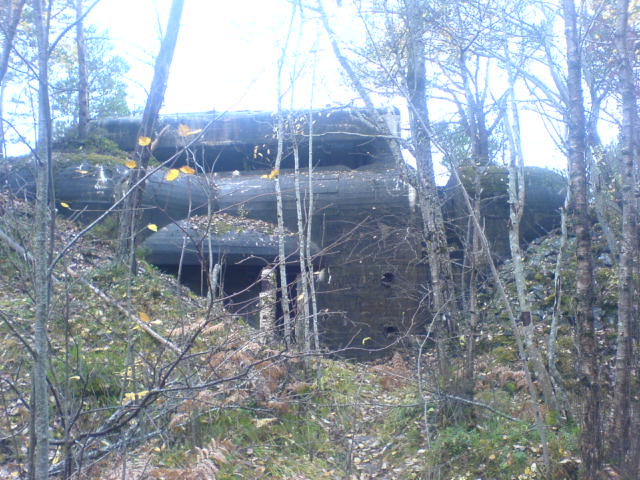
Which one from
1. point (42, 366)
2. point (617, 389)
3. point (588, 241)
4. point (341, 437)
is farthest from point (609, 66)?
point (42, 366)

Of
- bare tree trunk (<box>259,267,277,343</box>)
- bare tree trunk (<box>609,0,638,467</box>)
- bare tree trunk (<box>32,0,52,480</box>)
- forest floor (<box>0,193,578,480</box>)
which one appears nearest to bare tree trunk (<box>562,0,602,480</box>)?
bare tree trunk (<box>609,0,638,467</box>)

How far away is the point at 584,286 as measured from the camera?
18.4ft

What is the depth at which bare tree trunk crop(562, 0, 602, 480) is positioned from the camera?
5414 millimetres

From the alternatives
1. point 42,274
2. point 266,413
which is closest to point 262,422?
point 266,413

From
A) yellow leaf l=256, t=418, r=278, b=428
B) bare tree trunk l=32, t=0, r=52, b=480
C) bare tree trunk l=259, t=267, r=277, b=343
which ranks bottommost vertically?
yellow leaf l=256, t=418, r=278, b=428

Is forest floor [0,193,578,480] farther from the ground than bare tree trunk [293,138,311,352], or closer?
closer

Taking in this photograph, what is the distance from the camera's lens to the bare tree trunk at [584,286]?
17.8 ft

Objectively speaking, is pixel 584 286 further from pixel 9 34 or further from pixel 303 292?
pixel 9 34

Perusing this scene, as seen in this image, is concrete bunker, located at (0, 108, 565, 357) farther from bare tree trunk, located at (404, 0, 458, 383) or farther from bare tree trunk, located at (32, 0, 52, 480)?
bare tree trunk, located at (32, 0, 52, 480)

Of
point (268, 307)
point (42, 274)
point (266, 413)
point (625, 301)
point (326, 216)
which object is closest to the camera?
point (42, 274)

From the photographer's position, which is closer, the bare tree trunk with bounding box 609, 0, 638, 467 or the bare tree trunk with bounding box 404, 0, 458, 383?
the bare tree trunk with bounding box 609, 0, 638, 467

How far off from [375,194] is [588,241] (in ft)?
22.5

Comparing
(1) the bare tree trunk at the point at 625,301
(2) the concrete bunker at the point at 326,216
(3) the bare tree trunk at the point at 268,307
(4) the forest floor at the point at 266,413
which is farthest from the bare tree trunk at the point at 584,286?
(2) the concrete bunker at the point at 326,216

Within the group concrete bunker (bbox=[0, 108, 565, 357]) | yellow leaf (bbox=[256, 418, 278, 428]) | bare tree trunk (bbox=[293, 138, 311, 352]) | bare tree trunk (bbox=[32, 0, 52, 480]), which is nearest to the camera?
bare tree trunk (bbox=[32, 0, 52, 480])
